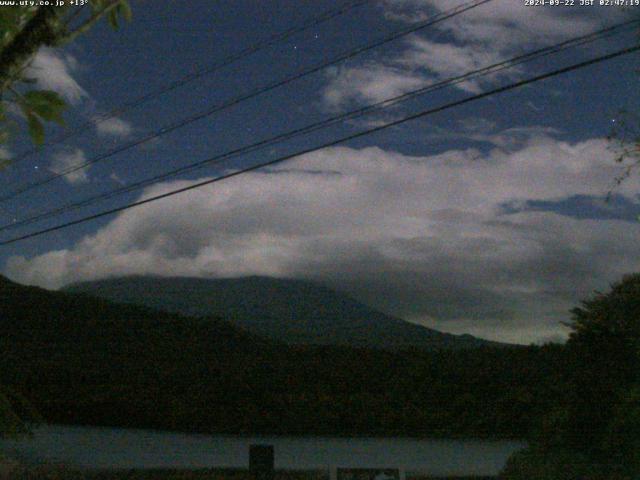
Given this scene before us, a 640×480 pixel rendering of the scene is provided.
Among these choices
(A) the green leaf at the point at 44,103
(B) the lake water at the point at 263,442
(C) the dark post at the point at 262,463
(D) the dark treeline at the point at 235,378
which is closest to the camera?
(A) the green leaf at the point at 44,103

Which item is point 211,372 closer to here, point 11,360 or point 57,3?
point 11,360

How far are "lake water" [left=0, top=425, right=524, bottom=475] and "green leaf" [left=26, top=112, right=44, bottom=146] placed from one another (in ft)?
34.2

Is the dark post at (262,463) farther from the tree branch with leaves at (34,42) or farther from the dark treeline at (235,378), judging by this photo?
the tree branch with leaves at (34,42)

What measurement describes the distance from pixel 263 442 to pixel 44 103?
13632 mm

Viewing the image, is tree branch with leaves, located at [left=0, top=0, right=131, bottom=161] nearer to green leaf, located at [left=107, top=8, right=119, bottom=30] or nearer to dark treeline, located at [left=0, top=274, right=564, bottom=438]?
green leaf, located at [left=107, top=8, right=119, bottom=30]

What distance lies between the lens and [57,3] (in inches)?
125

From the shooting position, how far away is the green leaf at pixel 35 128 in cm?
285

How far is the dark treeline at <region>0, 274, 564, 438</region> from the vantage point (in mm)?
14586

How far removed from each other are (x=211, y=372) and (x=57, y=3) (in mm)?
14595

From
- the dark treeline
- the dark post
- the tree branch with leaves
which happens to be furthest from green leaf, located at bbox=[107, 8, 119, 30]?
the dark treeline

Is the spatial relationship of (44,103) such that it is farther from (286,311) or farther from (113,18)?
(286,311)

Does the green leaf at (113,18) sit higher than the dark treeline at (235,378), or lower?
higher

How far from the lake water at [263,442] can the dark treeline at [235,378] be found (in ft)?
0.87

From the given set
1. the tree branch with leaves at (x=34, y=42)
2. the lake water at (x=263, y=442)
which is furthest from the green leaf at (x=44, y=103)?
the lake water at (x=263, y=442)
